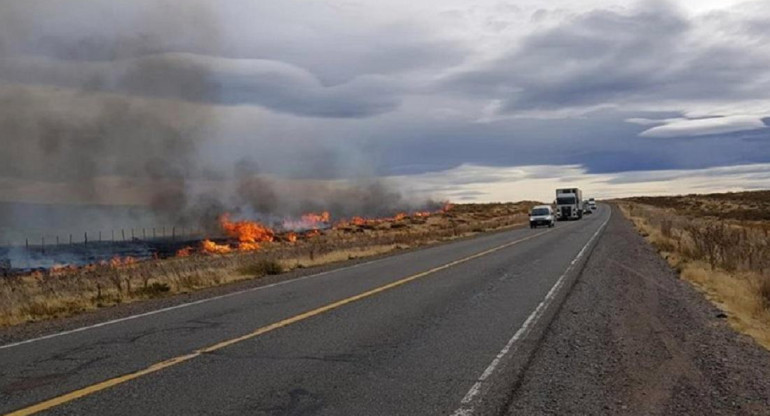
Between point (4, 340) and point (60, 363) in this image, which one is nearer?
point (60, 363)

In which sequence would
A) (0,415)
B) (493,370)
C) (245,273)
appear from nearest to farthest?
1. (0,415)
2. (493,370)
3. (245,273)

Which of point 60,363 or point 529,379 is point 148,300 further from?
point 529,379

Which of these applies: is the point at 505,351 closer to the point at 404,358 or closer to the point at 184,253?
the point at 404,358

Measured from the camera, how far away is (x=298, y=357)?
7559mm

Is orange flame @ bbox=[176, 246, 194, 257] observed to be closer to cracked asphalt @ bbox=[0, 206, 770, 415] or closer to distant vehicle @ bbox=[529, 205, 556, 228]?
distant vehicle @ bbox=[529, 205, 556, 228]

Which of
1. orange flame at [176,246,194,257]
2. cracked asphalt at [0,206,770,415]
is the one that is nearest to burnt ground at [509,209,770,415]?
cracked asphalt at [0,206,770,415]

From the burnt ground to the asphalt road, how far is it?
0.39m

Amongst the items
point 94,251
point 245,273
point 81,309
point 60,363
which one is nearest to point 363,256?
point 245,273

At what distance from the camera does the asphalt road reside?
5.85 meters

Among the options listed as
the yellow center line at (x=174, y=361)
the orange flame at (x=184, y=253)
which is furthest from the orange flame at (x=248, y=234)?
the yellow center line at (x=174, y=361)

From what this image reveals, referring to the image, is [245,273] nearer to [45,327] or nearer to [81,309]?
[81,309]

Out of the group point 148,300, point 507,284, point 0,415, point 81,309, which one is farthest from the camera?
point 507,284

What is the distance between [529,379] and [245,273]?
44.6 ft

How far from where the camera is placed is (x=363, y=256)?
25.9 metres
